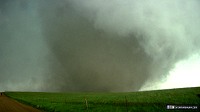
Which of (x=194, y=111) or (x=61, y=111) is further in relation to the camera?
(x=61, y=111)

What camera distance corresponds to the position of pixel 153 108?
28.8m

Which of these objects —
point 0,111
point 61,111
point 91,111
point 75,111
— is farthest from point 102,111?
point 0,111

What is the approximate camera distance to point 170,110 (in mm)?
26359

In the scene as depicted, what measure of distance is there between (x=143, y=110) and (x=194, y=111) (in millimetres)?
5849

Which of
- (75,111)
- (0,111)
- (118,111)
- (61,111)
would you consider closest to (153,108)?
(118,111)

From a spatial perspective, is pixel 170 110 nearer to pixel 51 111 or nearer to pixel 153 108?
pixel 153 108

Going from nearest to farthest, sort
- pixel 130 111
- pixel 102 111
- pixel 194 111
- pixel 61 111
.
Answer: pixel 194 111 → pixel 130 111 → pixel 102 111 → pixel 61 111

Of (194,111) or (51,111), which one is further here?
(51,111)

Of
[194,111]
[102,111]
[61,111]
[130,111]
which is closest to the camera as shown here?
[194,111]

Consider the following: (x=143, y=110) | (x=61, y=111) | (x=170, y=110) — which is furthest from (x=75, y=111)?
(x=170, y=110)

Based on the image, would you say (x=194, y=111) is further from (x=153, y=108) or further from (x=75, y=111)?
(x=75, y=111)

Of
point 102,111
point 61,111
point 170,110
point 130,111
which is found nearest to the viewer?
point 170,110

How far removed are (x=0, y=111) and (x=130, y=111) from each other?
18712mm

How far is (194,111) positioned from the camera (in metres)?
24.5
